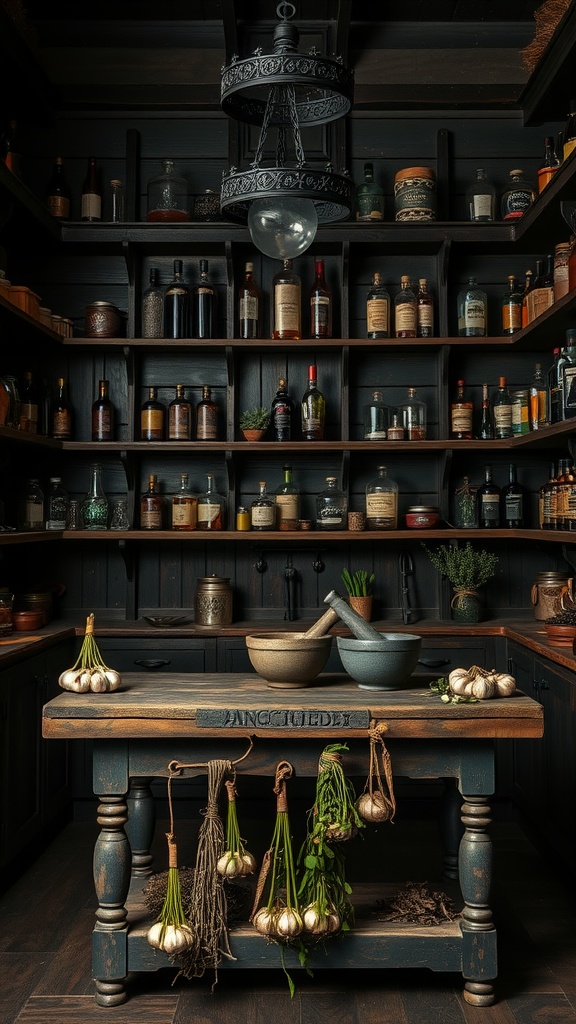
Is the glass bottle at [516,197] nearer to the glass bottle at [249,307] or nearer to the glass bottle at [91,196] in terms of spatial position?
the glass bottle at [249,307]

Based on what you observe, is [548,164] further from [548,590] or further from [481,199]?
[548,590]

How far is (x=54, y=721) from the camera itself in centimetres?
225

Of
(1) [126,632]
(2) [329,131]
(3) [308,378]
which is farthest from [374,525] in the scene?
(2) [329,131]

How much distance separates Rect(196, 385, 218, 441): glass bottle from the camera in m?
4.00

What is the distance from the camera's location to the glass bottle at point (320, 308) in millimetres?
4012

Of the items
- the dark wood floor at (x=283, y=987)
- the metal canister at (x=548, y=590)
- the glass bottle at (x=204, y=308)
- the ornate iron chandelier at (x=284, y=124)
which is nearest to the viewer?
the ornate iron chandelier at (x=284, y=124)

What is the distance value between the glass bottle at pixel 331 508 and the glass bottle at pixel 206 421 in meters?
0.53

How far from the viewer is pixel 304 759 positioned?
2.29m

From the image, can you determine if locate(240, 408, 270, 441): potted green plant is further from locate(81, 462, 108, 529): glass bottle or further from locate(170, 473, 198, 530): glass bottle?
locate(81, 462, 108, 529): glass bottle

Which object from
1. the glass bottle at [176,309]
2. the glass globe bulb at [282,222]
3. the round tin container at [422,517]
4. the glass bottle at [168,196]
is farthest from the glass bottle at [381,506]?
the glass globe bulb at [282,222]

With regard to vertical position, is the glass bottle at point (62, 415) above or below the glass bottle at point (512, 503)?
above

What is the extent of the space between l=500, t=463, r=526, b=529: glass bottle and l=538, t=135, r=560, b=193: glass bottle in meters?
1.18

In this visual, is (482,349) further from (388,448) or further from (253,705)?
(253,705)

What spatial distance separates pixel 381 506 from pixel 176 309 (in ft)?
3.96
